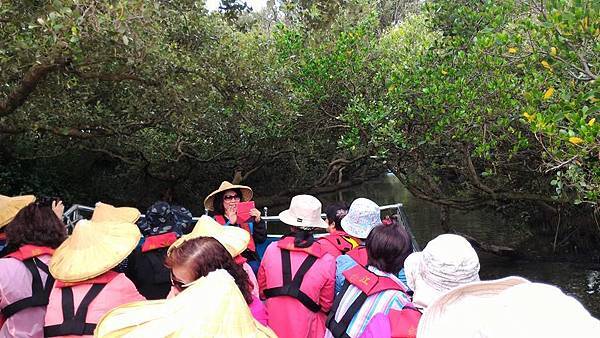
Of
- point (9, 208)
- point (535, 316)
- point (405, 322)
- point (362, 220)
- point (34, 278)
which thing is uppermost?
point (9, 208)

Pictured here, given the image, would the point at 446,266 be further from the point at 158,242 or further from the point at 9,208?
the point at 9,208

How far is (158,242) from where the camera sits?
3486 mm

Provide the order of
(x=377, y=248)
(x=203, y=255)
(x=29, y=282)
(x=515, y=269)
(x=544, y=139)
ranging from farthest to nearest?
(x=515, y=269) < (x=544, y=139) < (x=29, y=282) < (x=377, y=248) < (x=203, y=255)

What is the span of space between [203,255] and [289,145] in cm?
892

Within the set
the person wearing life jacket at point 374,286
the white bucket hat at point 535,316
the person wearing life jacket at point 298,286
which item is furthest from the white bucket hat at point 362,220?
the white bucket hat at point 535,316

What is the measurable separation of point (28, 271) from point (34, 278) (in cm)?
6

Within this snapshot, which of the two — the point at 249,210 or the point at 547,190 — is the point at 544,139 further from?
the point at 249,210

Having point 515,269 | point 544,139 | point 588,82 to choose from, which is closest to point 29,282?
point 588,82

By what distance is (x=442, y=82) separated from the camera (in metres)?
6.13

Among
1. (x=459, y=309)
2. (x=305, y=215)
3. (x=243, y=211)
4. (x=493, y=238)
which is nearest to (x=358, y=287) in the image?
(x=305, y=215)

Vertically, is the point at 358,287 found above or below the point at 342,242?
below

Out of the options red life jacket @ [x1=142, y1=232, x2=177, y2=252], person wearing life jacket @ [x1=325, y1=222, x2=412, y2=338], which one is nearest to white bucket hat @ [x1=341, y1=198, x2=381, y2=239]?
person wearing life jacket @ [x1=325, y1=222, x2=412, y2=338]

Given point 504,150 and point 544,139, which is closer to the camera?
point 544,139

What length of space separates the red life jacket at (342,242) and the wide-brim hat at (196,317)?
6.63 ft
